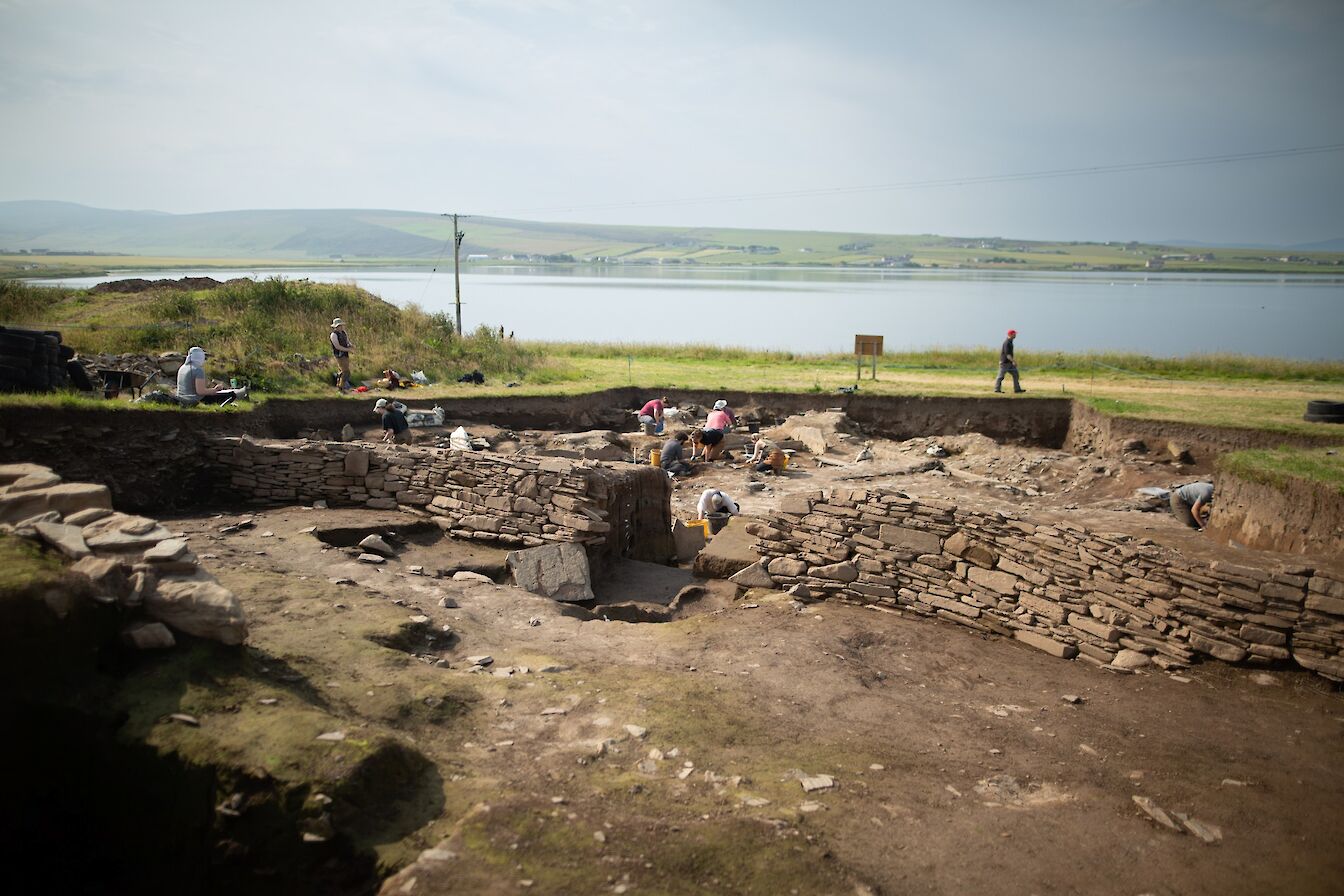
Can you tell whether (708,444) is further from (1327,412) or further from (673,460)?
(1327,412)

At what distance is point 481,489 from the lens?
1170cm

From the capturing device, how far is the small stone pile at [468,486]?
440 inches

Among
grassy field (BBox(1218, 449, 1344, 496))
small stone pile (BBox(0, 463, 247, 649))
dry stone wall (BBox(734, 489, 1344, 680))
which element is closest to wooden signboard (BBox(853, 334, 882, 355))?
grassy field (BBox(1218, 449, 1344, 496))

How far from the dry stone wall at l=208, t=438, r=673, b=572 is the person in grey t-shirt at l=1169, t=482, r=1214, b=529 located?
7.79 m

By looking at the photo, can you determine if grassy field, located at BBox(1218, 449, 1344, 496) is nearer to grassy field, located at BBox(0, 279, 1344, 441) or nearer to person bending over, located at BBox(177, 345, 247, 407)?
grassy field, located at BBox(0, 279, 1344, 441)

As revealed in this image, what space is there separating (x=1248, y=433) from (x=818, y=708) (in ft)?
47.2

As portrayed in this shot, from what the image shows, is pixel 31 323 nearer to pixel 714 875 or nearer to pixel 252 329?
pixel 252 329

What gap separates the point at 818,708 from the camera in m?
7.12

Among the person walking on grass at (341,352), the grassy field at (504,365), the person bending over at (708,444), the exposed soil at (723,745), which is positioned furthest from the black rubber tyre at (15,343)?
the person bending over at (708,444)

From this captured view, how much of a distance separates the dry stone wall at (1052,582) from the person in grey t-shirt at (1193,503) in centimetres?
515

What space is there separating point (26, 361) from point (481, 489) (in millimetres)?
7581

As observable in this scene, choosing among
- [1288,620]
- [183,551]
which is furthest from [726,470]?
[183,551]

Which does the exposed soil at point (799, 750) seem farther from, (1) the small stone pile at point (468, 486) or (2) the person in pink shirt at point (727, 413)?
(2) the person in pink shirt at point (727, 413)

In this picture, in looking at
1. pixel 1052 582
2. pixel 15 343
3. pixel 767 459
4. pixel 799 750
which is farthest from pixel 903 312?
pixel 799 750
